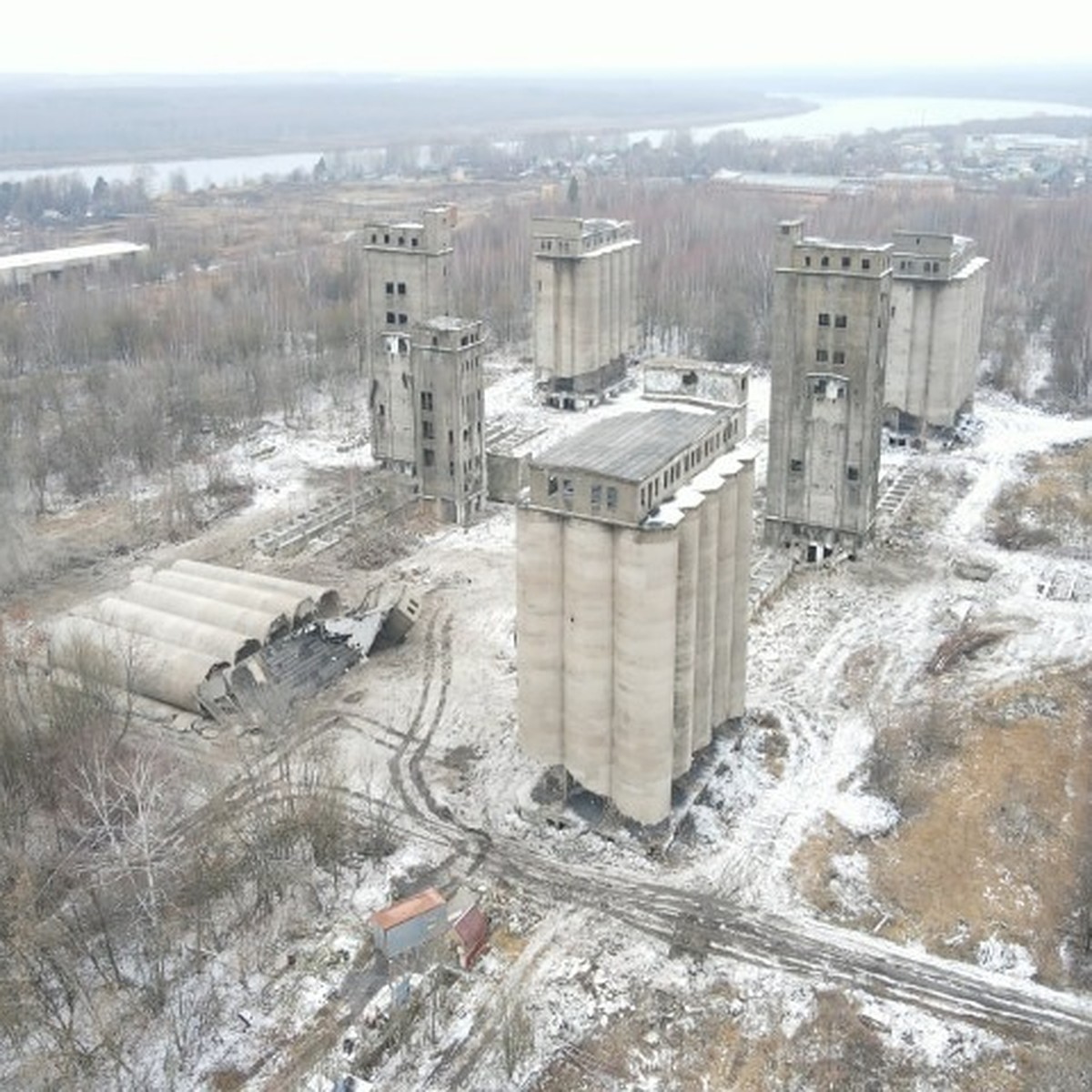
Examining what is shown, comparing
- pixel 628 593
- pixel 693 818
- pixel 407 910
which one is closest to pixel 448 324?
pixel 628 593

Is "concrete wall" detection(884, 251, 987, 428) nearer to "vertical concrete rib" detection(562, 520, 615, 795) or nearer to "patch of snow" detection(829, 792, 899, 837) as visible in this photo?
"patch of snow" detection(829, 792, 899, 837)

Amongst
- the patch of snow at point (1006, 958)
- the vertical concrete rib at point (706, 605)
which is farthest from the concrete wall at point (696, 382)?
the patch of snow at point (1006, 958)

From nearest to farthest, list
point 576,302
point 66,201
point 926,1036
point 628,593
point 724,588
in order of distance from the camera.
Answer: point 926,1036, point 628,593, point 724,588, point 576,302, point 66,201

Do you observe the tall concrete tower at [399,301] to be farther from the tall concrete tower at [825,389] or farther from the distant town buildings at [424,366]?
the tall concrete tower at [825,389]

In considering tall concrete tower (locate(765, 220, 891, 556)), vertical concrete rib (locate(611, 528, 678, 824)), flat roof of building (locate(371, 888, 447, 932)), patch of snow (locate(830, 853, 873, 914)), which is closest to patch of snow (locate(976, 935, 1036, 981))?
patch of snow (locate(830, 853, 873, 914))

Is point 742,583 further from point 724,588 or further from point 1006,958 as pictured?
point 1006,958

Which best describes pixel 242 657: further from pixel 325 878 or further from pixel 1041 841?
pixel 1041 841
